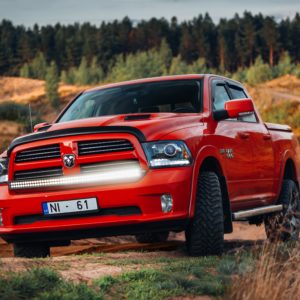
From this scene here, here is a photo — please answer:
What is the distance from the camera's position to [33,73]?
14250cm

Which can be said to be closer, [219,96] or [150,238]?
[219,96]

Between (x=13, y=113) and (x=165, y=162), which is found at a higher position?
(x=165, y=162)

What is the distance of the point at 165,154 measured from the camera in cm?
668

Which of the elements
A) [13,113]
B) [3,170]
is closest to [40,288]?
[3,170]

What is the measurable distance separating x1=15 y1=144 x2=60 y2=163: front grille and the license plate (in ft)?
Result: 1.39

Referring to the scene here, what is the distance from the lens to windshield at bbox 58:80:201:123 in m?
8.13

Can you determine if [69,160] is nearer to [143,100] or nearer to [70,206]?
[70,206]

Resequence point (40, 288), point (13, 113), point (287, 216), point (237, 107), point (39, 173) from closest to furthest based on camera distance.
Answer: point (40, 288) < point (39, 173) < point (237, 107) < point (287, 216) < point (13, 113)

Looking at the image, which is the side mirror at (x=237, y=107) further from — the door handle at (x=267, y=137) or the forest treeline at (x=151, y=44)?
the forest treeline at (x=151, y=44)

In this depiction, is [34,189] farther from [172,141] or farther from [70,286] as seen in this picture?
[70,286]

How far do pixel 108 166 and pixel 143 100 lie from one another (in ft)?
5.54

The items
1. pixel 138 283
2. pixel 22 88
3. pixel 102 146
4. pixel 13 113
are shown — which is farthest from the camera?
pixel 22 88

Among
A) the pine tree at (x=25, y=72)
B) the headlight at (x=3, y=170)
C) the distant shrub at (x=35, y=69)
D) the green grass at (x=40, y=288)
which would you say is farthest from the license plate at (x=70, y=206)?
the pine tree at (x=25, y=72)

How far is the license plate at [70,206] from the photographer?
Result: 6.73 m
